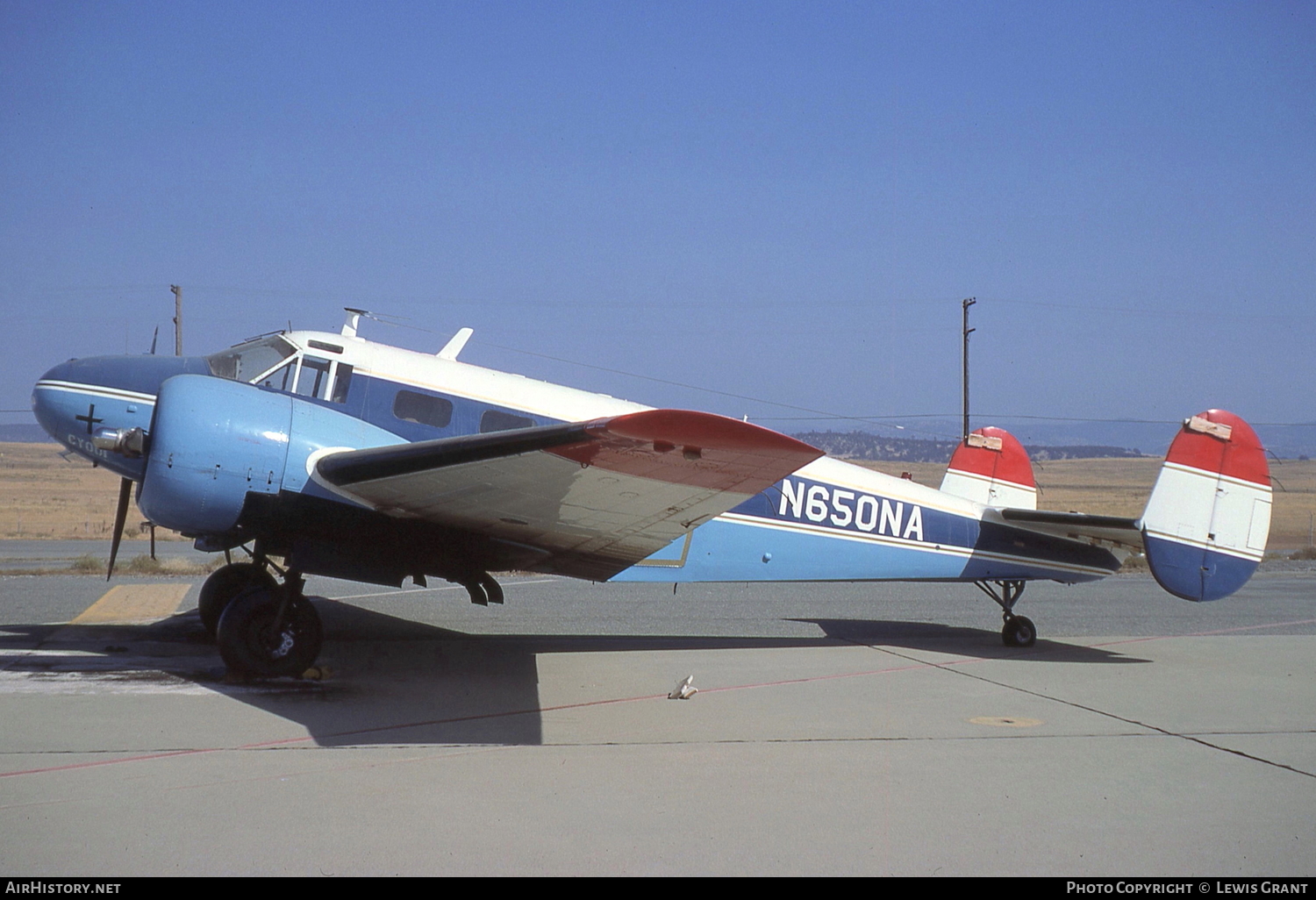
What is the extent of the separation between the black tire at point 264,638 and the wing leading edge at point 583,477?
1.31m

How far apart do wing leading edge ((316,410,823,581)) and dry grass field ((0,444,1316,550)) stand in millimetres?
4513

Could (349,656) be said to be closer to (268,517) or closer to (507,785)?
(268,517)

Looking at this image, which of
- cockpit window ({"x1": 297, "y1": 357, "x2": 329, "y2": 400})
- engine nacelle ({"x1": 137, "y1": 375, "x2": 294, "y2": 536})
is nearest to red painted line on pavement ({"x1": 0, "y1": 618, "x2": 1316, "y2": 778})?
engine nacelle ({"x1": 137, "y1": 375, "x2": 294, "y2": 536})

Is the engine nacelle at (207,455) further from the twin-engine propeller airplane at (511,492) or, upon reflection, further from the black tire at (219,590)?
the black tire at (219,590)

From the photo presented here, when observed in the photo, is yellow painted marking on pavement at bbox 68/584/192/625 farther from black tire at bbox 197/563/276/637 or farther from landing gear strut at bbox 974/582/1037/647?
landing gear strut at bbox 974/582/1037/647

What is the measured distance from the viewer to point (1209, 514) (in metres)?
10.6

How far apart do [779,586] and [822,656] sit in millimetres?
8291

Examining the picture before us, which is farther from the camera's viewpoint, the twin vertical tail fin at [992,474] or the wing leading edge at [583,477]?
the twin vertical tail fin at [992,474]

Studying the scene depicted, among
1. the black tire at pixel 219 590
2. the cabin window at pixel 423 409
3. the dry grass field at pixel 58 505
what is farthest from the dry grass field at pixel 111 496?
the cabin window at pixel 423 409

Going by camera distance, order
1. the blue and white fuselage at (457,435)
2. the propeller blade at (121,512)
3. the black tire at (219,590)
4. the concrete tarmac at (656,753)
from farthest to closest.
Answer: the black tire at (219,590), the propeller blade at (121,512), the blue and white fuselage at (457,435), the concrete tarmac at (656,753)

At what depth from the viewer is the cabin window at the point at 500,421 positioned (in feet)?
31.5

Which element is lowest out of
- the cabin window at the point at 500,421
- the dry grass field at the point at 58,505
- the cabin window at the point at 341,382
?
the dry grass field at the point at 58,505

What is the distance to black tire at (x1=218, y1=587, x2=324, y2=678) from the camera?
28.0 feet

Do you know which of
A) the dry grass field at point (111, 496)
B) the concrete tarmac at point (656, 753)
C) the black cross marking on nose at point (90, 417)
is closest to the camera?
the concrete tarmac at point (656, 753)
